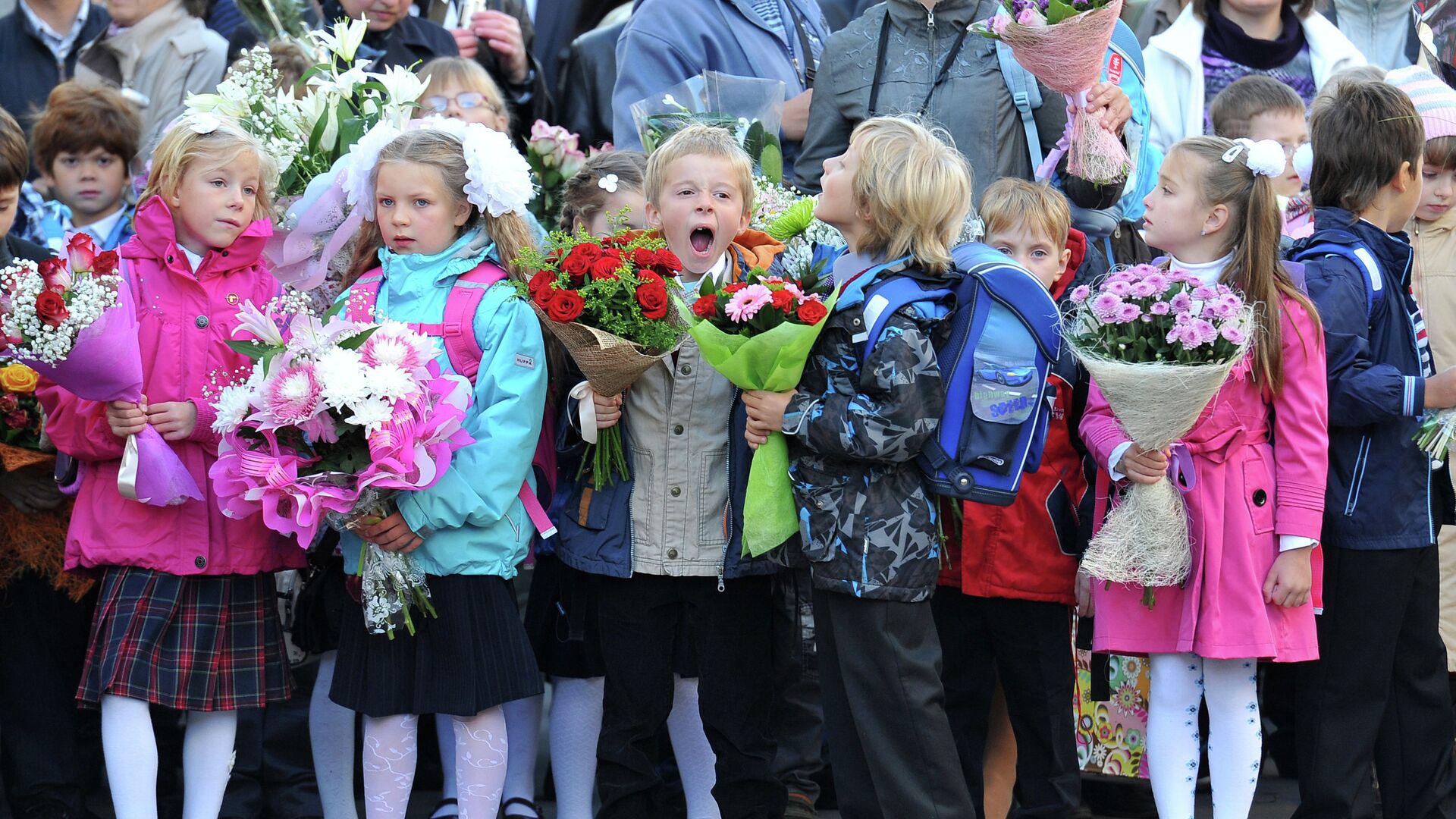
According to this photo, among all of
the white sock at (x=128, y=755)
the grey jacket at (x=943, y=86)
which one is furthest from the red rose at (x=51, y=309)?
the grey jacket at (x=943, y=86)

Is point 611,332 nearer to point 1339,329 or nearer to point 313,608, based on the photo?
point 313,608

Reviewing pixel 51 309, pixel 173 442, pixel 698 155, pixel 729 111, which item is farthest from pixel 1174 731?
pixel 51 309

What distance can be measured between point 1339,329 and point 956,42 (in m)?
1.55

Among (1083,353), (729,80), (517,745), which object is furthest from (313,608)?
(1083,353)

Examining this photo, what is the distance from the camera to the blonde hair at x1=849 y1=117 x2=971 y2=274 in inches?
161

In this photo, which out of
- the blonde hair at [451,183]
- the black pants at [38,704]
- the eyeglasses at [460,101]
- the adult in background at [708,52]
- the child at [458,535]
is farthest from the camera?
the eyeglasses at [460,101]

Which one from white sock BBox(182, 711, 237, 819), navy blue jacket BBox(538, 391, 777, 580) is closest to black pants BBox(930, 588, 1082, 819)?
navy blue jacket BBox(538, 391, 777, 580)

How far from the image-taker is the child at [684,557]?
438cm

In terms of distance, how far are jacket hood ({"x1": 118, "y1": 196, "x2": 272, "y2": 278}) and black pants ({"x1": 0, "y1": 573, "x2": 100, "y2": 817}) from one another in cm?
130

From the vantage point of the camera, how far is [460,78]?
19.3 feet

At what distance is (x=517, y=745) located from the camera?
4.89 metres

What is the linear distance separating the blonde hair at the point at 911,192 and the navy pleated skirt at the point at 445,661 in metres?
1.48

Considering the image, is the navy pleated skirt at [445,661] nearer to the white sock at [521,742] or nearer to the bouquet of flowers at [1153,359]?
the white sock at [521,742]

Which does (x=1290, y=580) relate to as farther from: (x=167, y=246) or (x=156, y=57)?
(x=156, y=57)
